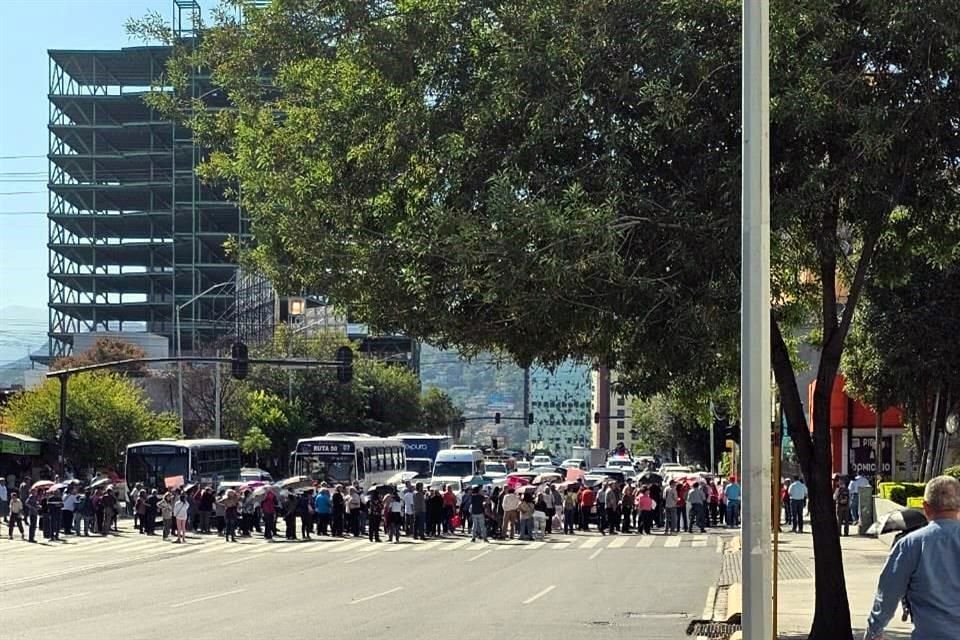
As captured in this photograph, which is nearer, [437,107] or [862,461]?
[437,107]

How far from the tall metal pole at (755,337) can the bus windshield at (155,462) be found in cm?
4255

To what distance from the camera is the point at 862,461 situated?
56281mm

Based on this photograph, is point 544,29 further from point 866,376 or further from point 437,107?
point 866,376

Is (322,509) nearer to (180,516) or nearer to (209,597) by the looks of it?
(180,516)

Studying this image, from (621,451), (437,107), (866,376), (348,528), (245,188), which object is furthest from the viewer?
(621,451)

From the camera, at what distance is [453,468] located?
6066cm

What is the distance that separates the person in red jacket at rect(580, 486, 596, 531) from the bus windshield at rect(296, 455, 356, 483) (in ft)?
44.5

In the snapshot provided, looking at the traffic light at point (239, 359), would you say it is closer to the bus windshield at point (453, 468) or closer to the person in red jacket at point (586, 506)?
the person in red jacket at point (586, 506)

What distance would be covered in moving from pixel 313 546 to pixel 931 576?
30800 millimetres

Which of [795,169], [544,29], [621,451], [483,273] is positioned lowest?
[621,451]

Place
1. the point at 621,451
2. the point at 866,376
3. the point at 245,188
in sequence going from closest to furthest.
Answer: the point at 245,188, the point at 866,376, the point at 621,451

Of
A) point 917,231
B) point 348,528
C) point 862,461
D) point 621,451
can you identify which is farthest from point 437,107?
point 621,451

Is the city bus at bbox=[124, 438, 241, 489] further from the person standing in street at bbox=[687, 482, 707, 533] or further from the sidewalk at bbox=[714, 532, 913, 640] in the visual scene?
the sidewalk at bbox=[714, 532, 913, 640]

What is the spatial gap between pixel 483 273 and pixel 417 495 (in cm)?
2774
